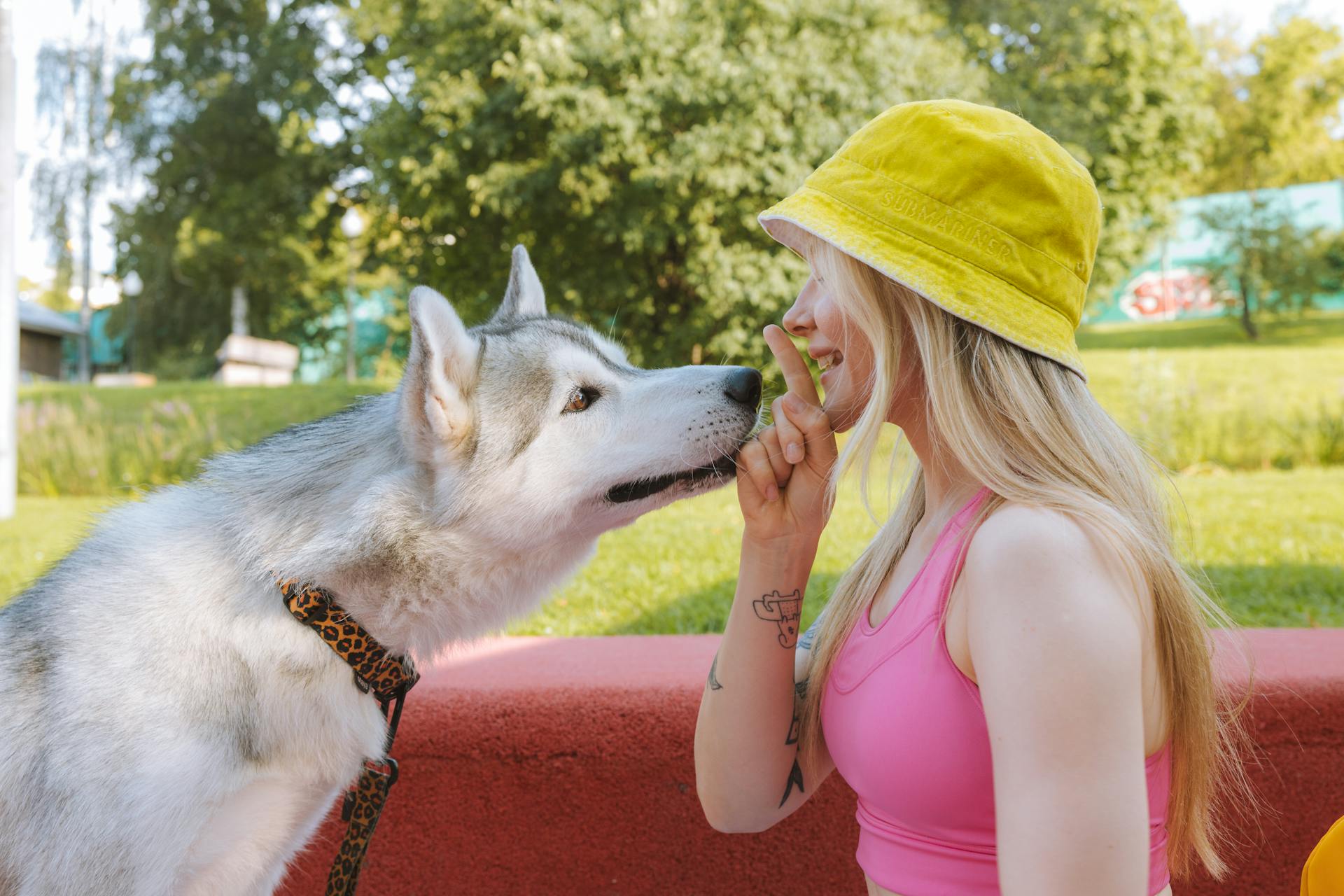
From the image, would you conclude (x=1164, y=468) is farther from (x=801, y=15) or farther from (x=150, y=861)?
(x=801, y=15)

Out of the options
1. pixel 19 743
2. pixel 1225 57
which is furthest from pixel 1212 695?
pixel 1225 57

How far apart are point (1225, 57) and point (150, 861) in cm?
4192

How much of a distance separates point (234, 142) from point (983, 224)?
26.0 m

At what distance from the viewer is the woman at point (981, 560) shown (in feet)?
4.28

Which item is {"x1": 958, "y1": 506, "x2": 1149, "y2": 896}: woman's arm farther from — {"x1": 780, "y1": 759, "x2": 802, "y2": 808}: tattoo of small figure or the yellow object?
{"x1": 780, "y1": 759, "x2": 802, "y2": 808}: tattoo of small figure

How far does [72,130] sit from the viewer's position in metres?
32.0

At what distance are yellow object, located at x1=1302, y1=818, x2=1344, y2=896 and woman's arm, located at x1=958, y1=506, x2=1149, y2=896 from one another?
449 mm

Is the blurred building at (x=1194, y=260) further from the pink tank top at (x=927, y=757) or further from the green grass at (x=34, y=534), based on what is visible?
the pink tank top at (x=927, y=757)

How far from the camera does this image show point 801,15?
44.6ft

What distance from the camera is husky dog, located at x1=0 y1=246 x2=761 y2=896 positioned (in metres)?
1.80

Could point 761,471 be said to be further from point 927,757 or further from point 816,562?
point 816,562

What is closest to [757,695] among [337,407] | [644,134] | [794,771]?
[794,771]

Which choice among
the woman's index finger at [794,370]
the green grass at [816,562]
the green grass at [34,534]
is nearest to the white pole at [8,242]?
the green grass at [34,534]

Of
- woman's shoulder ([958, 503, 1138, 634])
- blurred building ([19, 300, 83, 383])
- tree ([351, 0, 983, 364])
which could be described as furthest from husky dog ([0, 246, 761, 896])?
blurred building ([19, 300, 83, 383])
